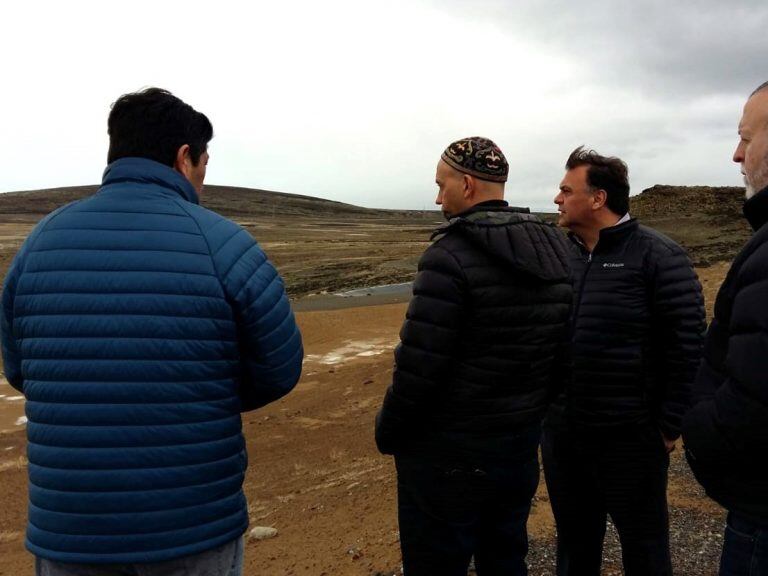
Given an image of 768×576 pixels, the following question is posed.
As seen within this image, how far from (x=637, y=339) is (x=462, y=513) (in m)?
1.09

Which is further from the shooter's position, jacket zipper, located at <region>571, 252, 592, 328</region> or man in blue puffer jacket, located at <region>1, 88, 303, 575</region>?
jacket zipper, located at <region>571, 252, 592, 328</region>

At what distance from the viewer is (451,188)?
2.29 meters

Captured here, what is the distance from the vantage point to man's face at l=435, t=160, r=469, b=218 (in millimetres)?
2287

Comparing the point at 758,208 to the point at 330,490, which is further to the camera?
the point at 330,490

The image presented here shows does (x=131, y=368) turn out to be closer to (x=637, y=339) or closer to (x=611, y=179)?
(x=637, y=339)

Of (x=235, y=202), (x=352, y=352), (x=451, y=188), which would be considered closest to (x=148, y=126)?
(x=451, y=188)

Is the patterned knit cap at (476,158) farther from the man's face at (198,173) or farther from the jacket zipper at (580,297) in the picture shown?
the man's face at (198,173)

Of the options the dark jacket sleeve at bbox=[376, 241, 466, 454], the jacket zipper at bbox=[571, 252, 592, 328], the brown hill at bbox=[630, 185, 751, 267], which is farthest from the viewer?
the brown hill at bbox=[630, 185, 751, 267]

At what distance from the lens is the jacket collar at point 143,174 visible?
172cm

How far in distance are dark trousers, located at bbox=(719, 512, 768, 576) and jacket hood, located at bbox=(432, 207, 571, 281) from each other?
901 mm

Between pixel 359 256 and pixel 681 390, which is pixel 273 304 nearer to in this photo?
pixel 681 390

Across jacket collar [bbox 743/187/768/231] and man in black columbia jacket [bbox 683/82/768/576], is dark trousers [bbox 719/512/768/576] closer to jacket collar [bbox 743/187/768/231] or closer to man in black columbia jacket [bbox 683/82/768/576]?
man in black columbia jacket [bbox 683/82/768/576]

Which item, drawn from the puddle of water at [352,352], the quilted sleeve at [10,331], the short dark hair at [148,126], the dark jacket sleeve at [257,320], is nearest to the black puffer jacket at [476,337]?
the dark jacket sleeve at [257,320]

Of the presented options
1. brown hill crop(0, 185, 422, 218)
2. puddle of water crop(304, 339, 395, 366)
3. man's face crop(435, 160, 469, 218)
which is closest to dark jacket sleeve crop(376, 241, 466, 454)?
man's face crop(435, 160, 469, 218)
